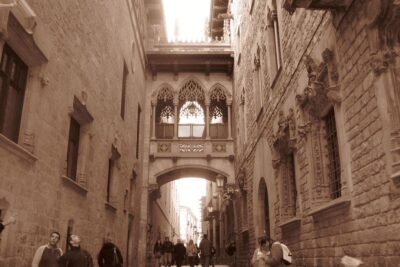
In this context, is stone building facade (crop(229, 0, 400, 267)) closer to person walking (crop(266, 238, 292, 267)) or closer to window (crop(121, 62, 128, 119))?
person walking (crop(266, 238, 292, 267))

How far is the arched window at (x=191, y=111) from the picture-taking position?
22.5m

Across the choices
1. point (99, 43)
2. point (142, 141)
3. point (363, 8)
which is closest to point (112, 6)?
point (99, 43)

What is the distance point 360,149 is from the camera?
5.99m

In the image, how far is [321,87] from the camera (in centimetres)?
750

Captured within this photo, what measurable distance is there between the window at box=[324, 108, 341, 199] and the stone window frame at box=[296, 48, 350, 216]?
58 millimetres

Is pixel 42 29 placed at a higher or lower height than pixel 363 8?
higher

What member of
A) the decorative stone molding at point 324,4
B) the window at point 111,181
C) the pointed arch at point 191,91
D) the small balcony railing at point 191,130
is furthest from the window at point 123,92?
the decorative stone molding at point 324,4

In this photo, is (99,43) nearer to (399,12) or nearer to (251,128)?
(251,128)

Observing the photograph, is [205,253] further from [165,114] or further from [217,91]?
[217,91]

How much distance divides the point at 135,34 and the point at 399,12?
15114mm

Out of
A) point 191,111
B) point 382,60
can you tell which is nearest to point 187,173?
point 191,111

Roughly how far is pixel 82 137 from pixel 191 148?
1094 cm

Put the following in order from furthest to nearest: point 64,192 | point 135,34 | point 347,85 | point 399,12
Result: point 135,34
point 64,192
point 347,85
point 399,12

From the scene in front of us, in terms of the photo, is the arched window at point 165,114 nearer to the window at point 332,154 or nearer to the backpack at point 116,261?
the backpack at point 116,261
